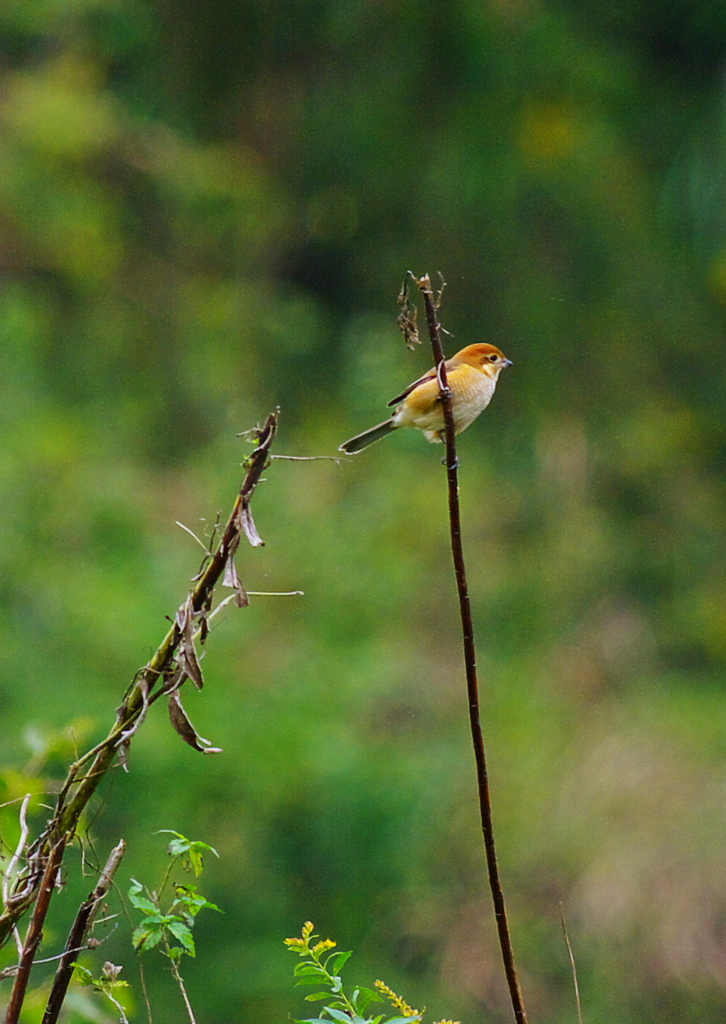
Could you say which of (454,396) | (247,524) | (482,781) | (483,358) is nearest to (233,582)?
(247,524)

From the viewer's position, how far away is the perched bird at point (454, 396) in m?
1.87

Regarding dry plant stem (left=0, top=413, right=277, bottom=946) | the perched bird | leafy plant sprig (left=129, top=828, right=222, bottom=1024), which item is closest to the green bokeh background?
the perched bird

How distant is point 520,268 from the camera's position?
7.83 m

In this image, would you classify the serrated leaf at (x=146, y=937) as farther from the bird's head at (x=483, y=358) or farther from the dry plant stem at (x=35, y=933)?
the bird's head at (x=483, y=358)

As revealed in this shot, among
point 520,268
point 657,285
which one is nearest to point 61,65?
point 520,268

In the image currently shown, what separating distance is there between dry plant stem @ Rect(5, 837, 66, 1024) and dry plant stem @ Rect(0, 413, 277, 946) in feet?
0.05

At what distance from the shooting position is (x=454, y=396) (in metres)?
1.83

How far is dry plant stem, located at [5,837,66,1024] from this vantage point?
2.66 feet

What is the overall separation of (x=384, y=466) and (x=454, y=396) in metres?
5.61

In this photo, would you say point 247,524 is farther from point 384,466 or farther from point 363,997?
point 384,466

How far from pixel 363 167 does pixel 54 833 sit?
309 inches

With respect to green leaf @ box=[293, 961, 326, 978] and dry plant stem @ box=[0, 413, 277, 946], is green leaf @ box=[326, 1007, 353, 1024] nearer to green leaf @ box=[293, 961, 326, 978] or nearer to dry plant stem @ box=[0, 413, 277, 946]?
green leaf @ box=[293, 961, 326, 978]

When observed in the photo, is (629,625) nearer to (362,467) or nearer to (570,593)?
(570,593)

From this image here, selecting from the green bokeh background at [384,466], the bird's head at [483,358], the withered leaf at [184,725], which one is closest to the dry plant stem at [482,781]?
the withered leaf at [184,725]
